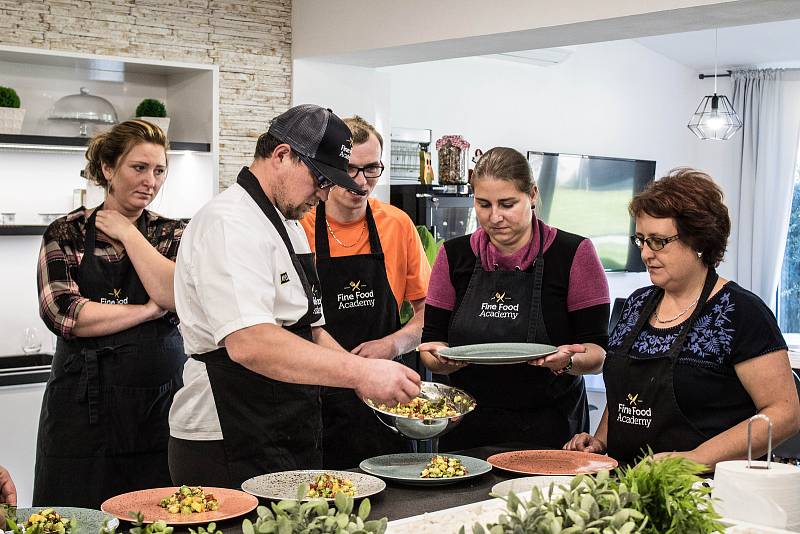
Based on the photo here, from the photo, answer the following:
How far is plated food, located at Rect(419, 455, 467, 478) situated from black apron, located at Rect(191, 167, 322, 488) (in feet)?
1.22

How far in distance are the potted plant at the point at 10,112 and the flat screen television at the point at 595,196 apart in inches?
180

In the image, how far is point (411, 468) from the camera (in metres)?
2.33

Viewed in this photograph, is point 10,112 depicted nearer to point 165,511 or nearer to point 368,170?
point 368,170

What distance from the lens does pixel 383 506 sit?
2.08m

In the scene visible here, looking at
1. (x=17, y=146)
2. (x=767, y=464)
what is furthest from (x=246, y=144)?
(x=767, y=464)

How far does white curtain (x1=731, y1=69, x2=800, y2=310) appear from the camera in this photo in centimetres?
1015

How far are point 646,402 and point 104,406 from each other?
1.74 meters

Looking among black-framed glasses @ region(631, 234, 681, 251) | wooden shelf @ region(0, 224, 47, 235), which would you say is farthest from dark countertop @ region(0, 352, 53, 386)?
black-framed glasses @ region(631, 234, 681, 251)

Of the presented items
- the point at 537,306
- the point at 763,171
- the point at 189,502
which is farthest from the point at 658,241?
the point at 763,171

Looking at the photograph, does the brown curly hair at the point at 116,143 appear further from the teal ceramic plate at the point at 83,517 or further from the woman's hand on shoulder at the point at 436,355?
the teal ceramic plate at the point at 83,517

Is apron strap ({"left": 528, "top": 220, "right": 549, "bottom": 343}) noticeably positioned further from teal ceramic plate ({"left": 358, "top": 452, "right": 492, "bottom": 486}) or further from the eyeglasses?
the eyeglasses

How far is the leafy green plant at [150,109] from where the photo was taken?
4.89 meters

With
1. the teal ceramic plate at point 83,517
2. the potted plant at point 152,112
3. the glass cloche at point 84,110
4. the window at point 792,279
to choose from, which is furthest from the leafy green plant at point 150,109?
the window at point 792,279

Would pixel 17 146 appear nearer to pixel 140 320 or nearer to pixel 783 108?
pixel 140 320
